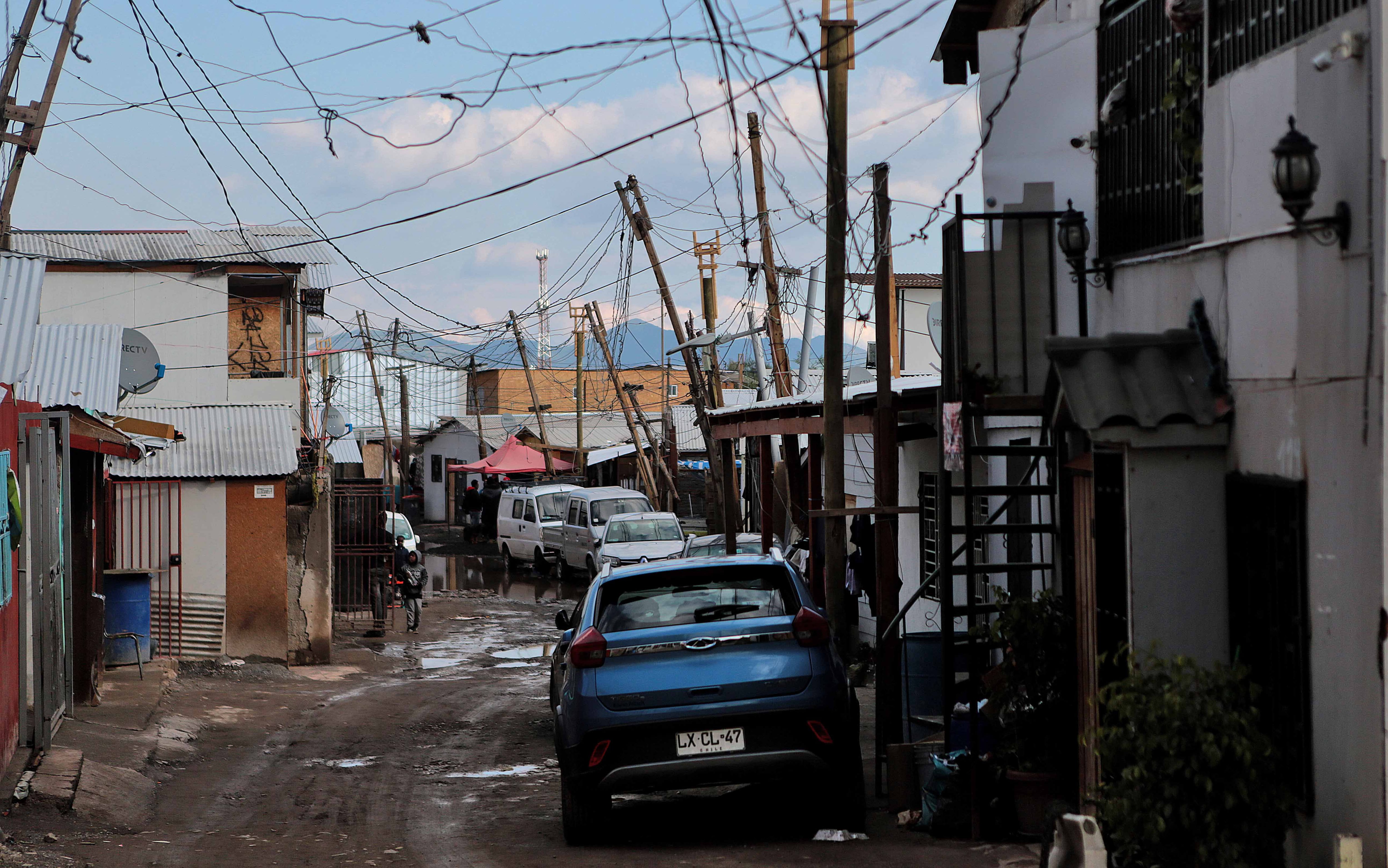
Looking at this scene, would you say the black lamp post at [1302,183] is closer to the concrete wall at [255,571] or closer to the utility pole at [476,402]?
the concrete wall at [255,571]

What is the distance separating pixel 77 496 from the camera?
41.6 ft

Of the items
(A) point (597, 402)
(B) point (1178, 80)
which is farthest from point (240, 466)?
(A) point (597, 402)

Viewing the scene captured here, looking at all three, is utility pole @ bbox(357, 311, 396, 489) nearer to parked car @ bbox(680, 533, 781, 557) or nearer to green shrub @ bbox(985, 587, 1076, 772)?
parked car @ bbox(680, 533, 781, 557)

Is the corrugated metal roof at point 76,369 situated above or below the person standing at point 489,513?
above

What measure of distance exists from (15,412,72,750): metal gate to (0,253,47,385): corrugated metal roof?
1.65 ft

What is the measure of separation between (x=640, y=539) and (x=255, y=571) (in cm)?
1055

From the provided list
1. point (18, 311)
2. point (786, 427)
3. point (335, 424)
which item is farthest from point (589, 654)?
point (335, 424)

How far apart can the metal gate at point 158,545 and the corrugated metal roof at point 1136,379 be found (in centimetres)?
1310

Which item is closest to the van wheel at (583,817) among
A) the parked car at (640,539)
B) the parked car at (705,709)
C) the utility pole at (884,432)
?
the parked car at (705,709)

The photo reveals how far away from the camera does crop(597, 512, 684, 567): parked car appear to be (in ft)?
82.3

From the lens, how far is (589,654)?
24.1 ft

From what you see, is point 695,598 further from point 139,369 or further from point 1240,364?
point 139,369

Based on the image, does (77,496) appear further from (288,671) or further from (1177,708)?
(1177,708)

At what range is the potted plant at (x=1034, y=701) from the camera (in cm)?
716
